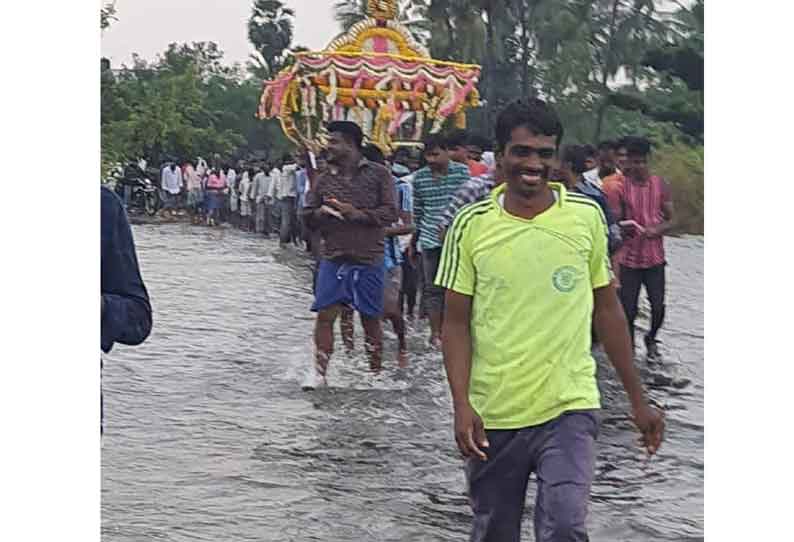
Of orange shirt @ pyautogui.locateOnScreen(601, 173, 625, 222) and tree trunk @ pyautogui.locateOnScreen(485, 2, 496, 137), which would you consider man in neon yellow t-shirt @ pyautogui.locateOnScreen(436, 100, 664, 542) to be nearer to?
tree trunk @ pyautogui.locateOnScreen(485, 2, 496, 137)

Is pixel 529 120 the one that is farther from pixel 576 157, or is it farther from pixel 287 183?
pixel 287 183

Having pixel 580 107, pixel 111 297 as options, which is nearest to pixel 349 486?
pixel 580 107

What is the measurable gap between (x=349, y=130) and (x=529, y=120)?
2.13 m

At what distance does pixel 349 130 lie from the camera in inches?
220

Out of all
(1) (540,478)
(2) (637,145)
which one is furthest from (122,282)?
(2) (637,145)

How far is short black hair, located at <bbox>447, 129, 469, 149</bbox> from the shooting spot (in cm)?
531

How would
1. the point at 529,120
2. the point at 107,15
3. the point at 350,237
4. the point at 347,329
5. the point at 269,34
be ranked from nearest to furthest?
the point at 529,120 → the point at 107,15 → the point at 269,34 → the point at 350,237 → the point at 347,329

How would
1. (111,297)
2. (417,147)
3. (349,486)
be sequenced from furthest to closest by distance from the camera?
(417,147), (349,486), (111,297)

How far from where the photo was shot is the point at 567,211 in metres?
3.45

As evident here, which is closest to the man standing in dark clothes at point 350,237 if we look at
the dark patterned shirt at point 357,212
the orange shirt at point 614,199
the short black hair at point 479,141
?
the dark patterned shirt at point 357,212

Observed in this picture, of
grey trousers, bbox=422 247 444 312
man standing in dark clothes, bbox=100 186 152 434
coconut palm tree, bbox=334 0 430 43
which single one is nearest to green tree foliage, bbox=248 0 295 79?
coconut palm tree, bbox=334 0 430 43

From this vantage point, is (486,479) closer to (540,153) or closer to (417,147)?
(540,153)

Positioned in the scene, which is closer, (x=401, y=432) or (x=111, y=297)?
(x=111, y=297)
